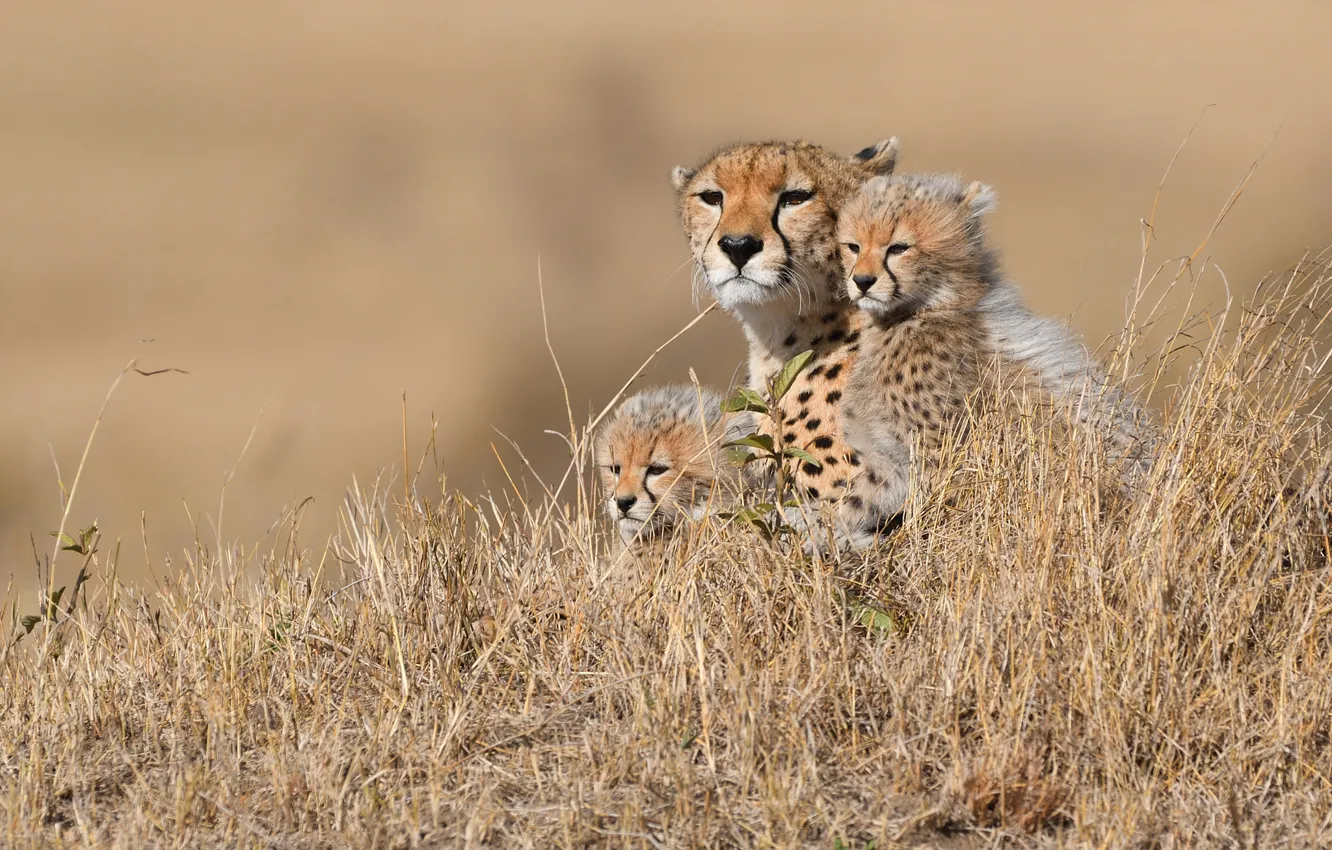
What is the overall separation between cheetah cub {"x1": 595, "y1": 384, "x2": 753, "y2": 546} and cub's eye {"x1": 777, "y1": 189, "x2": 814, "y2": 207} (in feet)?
1.63

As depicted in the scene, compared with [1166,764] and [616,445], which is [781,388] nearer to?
[616,445]

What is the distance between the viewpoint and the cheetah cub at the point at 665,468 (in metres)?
3.35

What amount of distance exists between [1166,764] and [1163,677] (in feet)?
0.55

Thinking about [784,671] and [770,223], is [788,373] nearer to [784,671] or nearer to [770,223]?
[770,223]

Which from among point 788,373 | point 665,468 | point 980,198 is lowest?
point 665,468

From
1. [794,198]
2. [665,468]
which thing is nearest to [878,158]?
[794,198]

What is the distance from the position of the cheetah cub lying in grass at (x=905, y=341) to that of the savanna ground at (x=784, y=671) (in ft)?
0.33

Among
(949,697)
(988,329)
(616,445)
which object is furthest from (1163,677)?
(616,445)

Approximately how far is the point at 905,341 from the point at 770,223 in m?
0.43

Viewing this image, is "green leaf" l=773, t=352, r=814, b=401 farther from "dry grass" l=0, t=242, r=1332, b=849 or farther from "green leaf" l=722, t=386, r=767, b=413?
"dry grass" l=0, t=242, r=1332, b=849

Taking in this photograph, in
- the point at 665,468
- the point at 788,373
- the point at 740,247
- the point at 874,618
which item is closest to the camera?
the point at 874,618

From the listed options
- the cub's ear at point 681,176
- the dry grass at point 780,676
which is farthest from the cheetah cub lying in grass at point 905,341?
the cub's ear at point 681,176

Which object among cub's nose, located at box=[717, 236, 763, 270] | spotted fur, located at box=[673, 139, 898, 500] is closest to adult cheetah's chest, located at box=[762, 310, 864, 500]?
spotted fur, located at box=[673, 139, 898, 500]

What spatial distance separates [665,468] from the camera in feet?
11.1
